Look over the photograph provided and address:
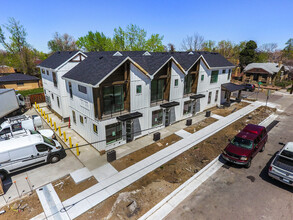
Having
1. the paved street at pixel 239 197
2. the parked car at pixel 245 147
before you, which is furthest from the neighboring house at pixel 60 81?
the parked car at pixel 245 147

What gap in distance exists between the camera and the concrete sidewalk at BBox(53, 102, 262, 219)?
982cm

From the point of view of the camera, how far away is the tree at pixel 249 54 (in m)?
56.0

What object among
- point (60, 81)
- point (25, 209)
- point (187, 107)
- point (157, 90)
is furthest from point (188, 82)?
point (25, 209)

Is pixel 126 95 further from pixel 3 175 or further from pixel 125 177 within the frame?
pixel 3 175

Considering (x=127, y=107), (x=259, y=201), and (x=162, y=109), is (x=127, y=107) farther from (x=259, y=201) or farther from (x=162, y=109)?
(x=259, y=201)

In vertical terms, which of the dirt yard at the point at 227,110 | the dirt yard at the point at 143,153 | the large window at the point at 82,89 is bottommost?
the dirt yard at the point at 143,153

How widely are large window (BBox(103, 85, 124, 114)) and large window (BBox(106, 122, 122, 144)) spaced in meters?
1.40

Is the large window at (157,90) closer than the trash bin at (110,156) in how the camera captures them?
No

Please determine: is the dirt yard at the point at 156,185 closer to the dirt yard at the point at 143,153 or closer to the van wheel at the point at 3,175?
the dirt yard at the point at 143,153

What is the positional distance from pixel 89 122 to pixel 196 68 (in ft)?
53.3

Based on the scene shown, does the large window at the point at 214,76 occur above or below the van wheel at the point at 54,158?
above

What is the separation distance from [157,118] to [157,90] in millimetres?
3283

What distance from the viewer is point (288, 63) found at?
56.7m

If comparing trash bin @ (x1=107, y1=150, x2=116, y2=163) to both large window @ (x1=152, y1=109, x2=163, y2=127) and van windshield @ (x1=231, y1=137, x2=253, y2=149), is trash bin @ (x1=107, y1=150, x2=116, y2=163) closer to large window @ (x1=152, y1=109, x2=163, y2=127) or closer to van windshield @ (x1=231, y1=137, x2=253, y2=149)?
large window @ (x1=152, y1=109, x2=163, y2=127)
